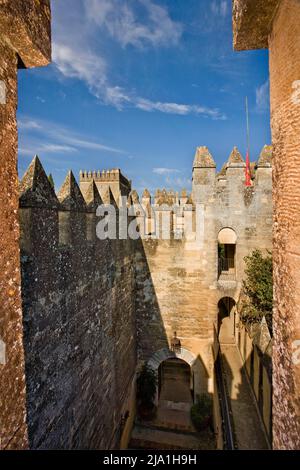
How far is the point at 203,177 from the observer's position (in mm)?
10547

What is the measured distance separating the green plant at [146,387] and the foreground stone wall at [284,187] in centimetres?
923

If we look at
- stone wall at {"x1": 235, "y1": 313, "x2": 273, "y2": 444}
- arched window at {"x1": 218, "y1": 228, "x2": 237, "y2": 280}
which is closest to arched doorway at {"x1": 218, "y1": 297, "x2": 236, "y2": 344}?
arched window at {"x1": 218, "y1": 228, "x2": 237, "y2": 280}

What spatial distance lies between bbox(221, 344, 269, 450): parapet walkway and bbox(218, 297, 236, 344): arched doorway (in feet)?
6.38

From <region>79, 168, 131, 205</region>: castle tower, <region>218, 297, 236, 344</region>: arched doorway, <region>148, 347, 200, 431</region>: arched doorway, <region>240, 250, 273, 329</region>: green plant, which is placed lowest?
<region>148, 347, 200, 431</region>: arched doorway

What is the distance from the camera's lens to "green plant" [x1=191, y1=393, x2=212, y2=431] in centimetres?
994

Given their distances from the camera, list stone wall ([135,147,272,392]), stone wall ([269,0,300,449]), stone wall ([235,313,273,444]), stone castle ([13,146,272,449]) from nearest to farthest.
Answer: stone wall ([269,0,300,449]) < stone castle ([13,146,272,449]) < stone wall ([235,313,273,444]) < stone wall ([135,147,272,392])

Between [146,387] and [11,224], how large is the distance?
10.6 meters

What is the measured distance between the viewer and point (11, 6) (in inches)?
85.7

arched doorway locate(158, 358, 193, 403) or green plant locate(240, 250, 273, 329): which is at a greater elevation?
green plant locate(240, 250, 273, 329)

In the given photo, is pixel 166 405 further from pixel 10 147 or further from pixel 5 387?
pixel 10 147

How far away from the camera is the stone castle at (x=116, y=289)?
4.28m

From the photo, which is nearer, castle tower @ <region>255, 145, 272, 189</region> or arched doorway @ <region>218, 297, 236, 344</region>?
castle tower @ <region>255, 145, 272, 189</region>

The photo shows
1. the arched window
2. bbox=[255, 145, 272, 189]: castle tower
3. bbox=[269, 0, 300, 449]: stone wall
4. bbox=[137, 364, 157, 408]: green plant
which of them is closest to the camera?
bbox=[269, 0, 300, 449]: stone wall

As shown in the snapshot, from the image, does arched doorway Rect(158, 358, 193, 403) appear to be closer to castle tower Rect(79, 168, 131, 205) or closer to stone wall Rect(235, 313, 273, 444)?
stone wall Rect(235, 313, 273, 444)
